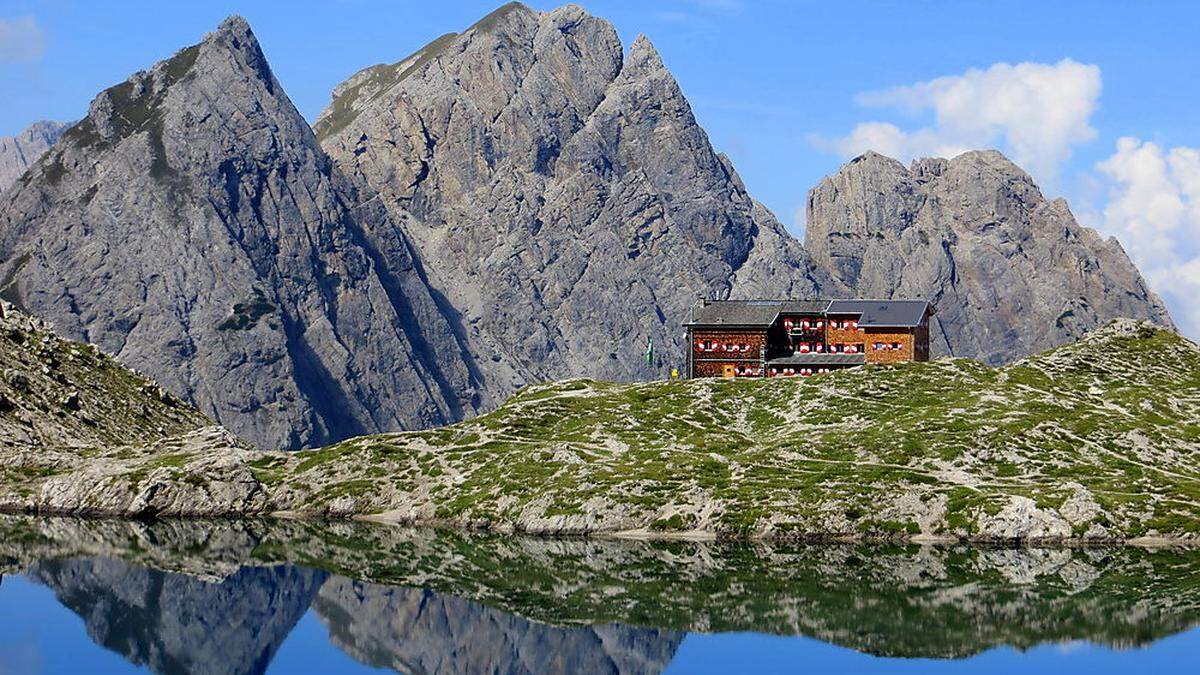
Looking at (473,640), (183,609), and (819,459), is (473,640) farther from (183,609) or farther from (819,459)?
(819,459)

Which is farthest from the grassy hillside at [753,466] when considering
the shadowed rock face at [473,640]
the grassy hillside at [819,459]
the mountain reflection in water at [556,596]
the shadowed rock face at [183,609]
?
the shadowed rock face at [473,640]

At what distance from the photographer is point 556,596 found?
335ft

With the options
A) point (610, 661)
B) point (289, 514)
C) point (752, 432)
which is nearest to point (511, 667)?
point (610, 661)

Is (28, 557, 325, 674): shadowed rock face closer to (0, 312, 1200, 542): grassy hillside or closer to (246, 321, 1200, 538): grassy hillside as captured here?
(0, 312, 1200, 542): grassy hillside

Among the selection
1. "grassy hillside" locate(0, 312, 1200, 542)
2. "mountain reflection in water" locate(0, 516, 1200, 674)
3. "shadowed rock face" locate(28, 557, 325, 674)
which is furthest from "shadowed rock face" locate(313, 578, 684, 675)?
"grassy hillside" locate(0, 312, 1200, 542)

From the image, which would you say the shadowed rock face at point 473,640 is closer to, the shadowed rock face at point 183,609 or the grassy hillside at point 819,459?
the shadowed rock face at point 183,609

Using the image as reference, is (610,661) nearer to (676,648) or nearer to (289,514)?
(676,648)

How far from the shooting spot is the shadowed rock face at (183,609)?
88750mm

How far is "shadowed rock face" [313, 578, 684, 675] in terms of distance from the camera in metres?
84.6

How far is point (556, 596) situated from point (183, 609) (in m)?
22.8

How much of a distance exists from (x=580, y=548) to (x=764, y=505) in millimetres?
17139

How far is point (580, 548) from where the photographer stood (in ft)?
415

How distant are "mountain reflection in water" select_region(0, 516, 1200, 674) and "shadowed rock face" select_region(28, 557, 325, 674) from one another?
22 cm

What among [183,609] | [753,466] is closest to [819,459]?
[753,466]
